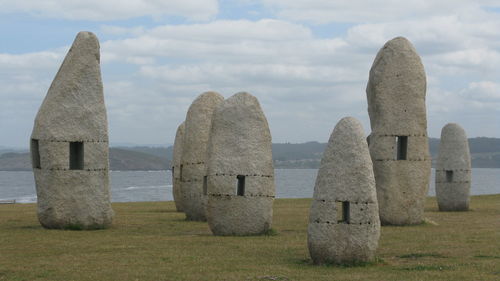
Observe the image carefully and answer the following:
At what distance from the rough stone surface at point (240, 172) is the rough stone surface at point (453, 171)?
14599 mm

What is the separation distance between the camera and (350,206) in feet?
51.2

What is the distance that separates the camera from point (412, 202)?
2627 centimetres

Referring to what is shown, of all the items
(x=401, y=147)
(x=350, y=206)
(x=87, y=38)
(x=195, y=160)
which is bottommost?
(x=350, y=206)

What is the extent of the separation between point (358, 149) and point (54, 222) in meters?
11.6

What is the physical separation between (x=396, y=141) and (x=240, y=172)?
6.94 m

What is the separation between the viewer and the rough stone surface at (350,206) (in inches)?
614

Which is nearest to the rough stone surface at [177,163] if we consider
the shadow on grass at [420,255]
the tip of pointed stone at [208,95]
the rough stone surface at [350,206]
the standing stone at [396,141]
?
the tip of pointed stone at [208,95]

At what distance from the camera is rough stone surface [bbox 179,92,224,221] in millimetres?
27781

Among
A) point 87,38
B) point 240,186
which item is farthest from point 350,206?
point 87,38

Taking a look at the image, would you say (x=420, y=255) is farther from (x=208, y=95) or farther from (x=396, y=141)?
(x=208, y=95)

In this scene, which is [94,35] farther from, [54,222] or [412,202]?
[412,202]

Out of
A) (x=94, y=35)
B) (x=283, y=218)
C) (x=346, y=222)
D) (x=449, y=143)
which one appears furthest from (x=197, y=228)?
(x=449, y=143)

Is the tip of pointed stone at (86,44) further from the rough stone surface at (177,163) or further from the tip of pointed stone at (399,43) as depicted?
the tip of pointed stone at (399,43)

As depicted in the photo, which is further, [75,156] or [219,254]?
[75,156]
